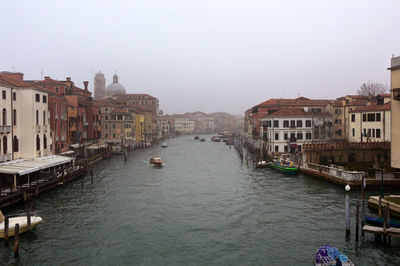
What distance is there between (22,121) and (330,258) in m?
27.3

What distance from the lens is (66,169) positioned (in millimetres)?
33844

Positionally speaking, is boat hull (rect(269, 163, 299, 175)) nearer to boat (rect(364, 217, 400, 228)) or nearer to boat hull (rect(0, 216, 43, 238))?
boat (rect(364, 217, 400, 228))

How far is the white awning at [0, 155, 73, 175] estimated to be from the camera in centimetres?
2392

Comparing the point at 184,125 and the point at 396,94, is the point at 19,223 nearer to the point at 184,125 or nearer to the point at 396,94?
the point at 396,94

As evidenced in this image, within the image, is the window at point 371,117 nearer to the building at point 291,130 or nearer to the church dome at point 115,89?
the building at point 291,130

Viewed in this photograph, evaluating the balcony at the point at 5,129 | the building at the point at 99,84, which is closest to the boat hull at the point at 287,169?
the balcony at the point at 5,129

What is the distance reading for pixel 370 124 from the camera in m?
43.4

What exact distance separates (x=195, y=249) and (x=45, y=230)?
853cm

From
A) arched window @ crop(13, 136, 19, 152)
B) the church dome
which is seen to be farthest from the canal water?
the church dome

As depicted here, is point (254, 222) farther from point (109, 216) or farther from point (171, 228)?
point (109, 216)

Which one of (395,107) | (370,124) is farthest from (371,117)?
(395,107)

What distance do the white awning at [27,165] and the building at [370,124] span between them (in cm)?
3399

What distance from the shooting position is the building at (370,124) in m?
39.8

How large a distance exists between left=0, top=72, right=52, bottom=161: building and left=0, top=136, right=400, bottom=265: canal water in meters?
4.66
